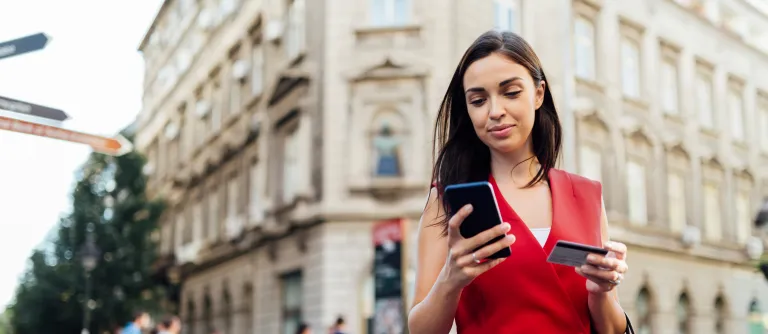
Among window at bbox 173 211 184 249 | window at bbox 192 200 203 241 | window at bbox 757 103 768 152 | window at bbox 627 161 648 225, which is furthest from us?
window at bbox 173 211 184 249

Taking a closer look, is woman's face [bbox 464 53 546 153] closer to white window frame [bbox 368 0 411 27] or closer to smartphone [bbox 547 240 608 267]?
smartphone [bbox 547 240 608 267]

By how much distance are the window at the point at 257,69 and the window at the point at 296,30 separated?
2133 mm

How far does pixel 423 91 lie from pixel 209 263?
1170 centimetres

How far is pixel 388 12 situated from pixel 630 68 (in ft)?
24.5

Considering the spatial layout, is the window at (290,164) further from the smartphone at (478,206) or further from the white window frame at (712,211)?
the smartphone at (478,206)

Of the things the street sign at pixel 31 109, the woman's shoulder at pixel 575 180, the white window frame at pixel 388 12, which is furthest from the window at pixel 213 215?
the woman's shoulder at pixel 575 180

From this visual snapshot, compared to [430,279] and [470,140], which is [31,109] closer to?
[470,140]

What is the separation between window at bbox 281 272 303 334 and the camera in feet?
66.2

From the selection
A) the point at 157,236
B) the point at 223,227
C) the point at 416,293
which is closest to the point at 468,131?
the point at 416,293

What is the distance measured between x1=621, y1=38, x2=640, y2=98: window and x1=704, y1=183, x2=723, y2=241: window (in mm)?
4508

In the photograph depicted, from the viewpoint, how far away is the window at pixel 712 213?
1016 inches

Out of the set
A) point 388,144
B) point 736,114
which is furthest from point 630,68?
point 388,144

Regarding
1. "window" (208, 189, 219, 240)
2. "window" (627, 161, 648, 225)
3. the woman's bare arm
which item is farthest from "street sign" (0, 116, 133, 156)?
"window" (208, 189, 219, 240)

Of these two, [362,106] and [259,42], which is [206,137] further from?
[362,106]
